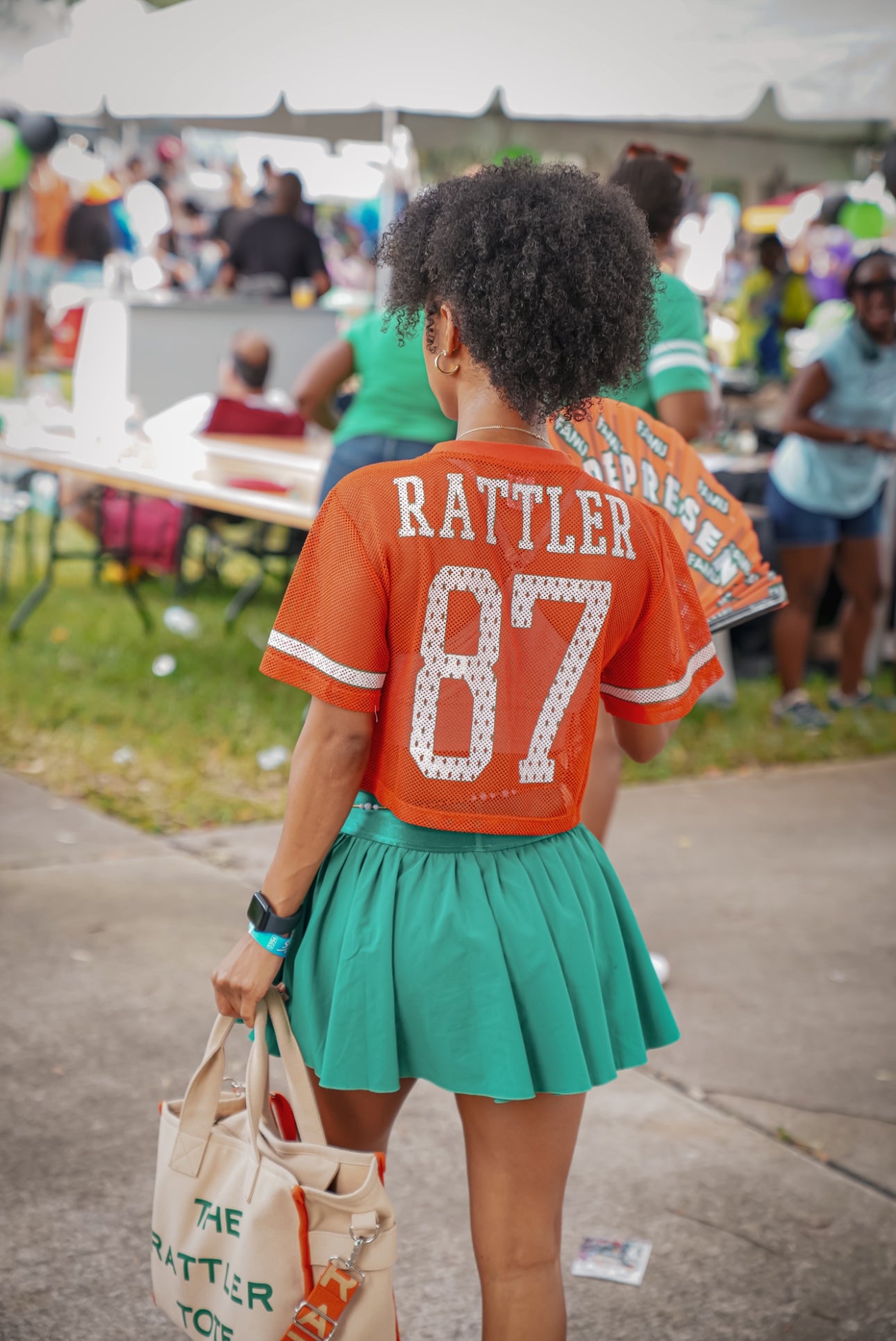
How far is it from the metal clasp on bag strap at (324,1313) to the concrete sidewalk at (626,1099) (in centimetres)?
84

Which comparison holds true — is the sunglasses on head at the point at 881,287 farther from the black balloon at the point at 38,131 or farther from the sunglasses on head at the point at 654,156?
the black balloon at the point at 38,131

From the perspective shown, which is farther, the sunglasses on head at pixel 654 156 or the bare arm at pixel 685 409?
the sunglasses on head at pixel 654 156

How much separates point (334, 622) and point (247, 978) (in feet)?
1.51

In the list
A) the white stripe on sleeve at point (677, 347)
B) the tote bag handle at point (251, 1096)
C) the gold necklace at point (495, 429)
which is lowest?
the tote bag handle at point (251, 1096)

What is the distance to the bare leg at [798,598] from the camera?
680cm

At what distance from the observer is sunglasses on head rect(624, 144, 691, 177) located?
3.29 m

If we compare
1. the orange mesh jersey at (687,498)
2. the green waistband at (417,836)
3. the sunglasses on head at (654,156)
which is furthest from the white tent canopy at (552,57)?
the green waistband at (417,836)

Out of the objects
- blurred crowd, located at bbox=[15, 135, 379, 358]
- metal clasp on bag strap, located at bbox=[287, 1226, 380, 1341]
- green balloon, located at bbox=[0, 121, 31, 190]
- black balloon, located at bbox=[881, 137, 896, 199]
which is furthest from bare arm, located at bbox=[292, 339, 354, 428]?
green balloon, located at bbox=[0, 121, 31, 190]

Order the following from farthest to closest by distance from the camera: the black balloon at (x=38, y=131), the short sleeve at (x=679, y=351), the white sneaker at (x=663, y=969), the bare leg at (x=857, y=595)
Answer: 1. the black balloon at (x=38, y=131)
2. the bare leg at (x=857, y=595)
3. the white sneaker at (x=663, y=969)
4. the short sleeve at (x=679, y=351)

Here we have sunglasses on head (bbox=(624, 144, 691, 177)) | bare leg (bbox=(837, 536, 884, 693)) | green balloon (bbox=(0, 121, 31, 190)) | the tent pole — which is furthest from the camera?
green balloon (bbox=(0, 121, 31, 190))

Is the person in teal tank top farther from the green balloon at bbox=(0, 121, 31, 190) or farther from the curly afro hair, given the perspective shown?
the green balloon at bbox=(0, 121, 31, 190)

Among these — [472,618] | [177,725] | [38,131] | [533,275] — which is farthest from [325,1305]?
[38,131]

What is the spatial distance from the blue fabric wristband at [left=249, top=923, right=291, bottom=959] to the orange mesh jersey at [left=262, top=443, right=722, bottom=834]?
21 cm

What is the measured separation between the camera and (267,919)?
175 centimetres
